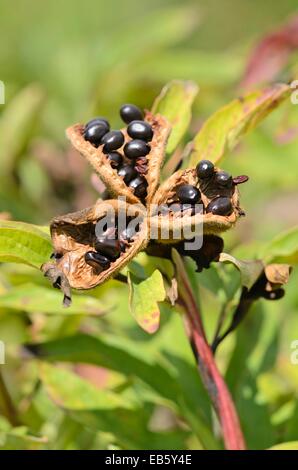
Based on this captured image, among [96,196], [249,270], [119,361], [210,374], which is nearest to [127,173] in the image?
[249,270]

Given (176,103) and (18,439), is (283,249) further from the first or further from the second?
A: (18,439)

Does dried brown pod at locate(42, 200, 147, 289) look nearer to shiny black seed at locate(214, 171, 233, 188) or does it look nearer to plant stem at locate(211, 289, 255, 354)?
shiny black seed at locate(214, 171, 233, 188)

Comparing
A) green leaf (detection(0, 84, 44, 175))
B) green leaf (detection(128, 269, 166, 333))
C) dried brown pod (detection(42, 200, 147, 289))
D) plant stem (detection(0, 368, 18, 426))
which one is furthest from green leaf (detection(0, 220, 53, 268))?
green leaf (detection(0, 84, 44, 175))

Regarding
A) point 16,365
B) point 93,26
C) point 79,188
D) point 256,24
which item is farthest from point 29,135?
point 256,24

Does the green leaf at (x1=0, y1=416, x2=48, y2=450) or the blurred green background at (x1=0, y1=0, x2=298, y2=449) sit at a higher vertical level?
the blurred green background at (x1=0, y1=0, x2=298, y2=449)

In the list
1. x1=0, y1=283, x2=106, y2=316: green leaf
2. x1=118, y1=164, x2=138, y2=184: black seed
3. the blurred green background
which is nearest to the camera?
x1=118, y1=164, x2=138, y2=184: black seed

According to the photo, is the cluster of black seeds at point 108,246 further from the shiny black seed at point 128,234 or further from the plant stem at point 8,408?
the plant stem at point 8,408

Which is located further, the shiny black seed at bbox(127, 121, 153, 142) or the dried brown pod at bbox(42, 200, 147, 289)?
the shiny black seed at bbox(127, 121, 153, 142)
